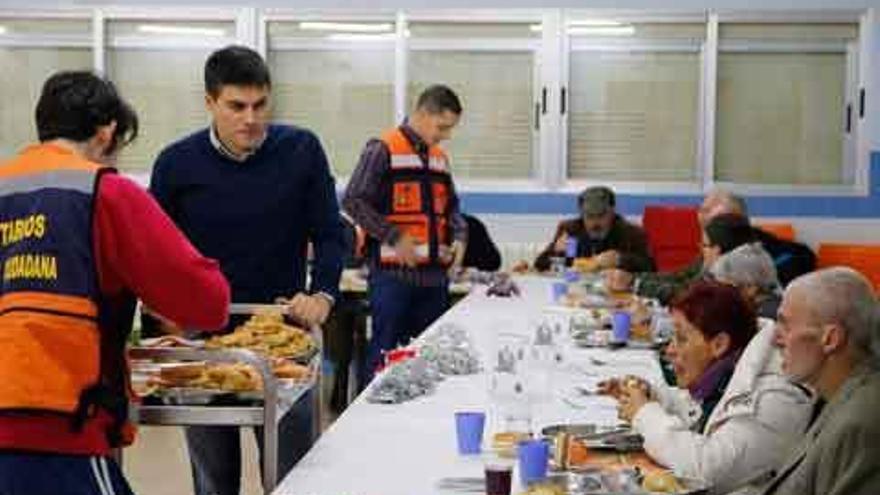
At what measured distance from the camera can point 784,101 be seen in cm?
905

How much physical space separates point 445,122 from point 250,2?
3.13m

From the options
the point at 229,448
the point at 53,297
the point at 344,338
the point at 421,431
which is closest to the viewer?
the point at 53,297

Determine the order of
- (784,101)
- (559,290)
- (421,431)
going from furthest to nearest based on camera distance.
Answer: (784,101), (559,290), (421,431)

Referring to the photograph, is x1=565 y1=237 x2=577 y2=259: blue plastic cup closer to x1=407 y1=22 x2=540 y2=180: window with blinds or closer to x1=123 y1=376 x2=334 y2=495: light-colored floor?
x1=407 y1=22 x2=540 y2=180: window with blinds

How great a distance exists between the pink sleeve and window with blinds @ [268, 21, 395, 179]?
668cm

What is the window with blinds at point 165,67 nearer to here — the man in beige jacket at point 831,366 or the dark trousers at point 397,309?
the dark trousers at point 397,309

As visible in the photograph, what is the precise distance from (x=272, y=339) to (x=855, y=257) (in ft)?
20.1

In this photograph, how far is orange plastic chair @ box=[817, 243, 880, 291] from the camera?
8609mm

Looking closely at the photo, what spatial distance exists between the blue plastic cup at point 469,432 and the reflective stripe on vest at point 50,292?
812mm

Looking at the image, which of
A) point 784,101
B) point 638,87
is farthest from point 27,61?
point 784,101

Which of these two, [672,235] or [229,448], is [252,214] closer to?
[229,448]

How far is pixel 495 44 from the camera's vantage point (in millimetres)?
9211

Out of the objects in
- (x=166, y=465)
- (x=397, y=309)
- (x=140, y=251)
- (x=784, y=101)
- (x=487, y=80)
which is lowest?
(x=166, y=465)

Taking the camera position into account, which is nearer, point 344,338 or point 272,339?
point 272,339
